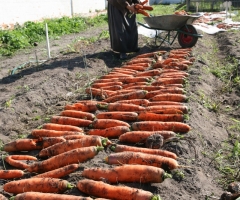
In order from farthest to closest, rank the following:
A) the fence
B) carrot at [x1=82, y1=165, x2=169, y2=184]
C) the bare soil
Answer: the fence, the bare soil, carrot at [x1=82, y1=165, x2=169, y2=184]

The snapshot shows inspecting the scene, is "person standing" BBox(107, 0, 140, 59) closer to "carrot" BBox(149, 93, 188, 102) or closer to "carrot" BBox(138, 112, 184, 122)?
"carrot" BBox(149, 93, 188, 102)

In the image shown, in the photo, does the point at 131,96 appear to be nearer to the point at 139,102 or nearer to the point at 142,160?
the point at 139,102

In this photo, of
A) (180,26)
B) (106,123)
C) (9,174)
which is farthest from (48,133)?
(180,26)

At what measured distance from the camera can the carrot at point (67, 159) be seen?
324cm

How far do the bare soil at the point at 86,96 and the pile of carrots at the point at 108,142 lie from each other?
4.0 inches

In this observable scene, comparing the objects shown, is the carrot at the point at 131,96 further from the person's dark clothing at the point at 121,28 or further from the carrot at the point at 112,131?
the person's dark clothing at the point at 121,28

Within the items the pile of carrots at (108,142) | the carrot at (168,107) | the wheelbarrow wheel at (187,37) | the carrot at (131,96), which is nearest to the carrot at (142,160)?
the pile of carrots at (108,142)

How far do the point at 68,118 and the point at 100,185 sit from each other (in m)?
1.73

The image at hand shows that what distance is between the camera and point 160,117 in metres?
4.00

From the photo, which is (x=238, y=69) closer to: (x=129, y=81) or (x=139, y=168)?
(x=129, y=81)

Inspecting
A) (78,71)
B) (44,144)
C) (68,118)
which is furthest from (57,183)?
(78,71)

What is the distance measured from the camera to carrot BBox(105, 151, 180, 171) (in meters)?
2.95

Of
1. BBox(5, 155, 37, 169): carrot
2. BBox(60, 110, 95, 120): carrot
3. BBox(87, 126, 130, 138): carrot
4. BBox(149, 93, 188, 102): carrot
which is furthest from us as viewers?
BBox(149, 93, 188, 102): carrot

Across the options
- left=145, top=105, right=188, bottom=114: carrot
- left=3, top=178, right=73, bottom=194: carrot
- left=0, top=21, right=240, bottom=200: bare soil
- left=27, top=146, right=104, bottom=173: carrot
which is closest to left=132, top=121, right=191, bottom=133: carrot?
left=0, top=21, right=240, bottom=200: bare soil
